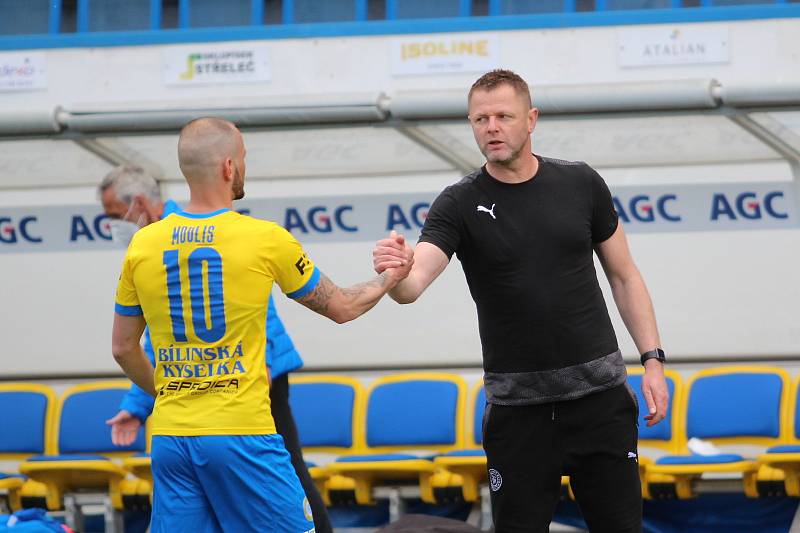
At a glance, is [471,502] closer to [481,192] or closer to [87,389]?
[87,389]

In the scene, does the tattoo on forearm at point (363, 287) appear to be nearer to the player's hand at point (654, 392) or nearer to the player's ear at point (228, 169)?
the player's ear at point (228, 169)

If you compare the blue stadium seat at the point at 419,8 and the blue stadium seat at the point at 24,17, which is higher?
the blue stadium seat at the point at 24,17

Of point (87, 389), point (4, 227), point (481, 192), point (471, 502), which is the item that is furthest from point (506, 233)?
point (4, 227)

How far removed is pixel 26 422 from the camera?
7.39 m

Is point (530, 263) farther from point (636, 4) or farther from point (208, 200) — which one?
point (636, 4)

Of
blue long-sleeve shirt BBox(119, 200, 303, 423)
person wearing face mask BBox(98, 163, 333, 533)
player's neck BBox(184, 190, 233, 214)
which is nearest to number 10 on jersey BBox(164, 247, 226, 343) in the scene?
player's neck BBox(184, 190, 233, 214)

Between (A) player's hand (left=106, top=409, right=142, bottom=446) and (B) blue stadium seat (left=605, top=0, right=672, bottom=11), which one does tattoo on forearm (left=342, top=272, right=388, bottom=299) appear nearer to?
(A) player's hand (left=106, top=409, right=142, bottom=446)

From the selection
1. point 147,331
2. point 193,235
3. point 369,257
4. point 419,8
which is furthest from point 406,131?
point 193,235

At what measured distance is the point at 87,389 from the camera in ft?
24.2

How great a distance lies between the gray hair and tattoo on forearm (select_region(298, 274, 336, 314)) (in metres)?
1.35

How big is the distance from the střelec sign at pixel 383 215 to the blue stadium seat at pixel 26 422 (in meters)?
0.91

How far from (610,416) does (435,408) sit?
318 centimetres

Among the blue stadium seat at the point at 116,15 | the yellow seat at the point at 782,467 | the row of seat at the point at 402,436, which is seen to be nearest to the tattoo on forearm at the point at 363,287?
the row of seat at the point at 402,436

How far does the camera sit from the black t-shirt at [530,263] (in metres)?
3.80
